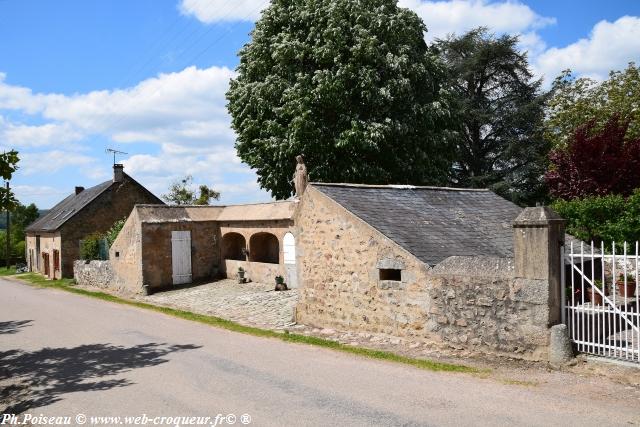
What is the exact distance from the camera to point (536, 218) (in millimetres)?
Result: 8648

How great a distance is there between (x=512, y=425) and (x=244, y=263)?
16304 millimetres

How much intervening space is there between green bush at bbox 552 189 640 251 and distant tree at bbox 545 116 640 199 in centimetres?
212

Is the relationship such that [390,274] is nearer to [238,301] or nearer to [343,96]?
[238,301]

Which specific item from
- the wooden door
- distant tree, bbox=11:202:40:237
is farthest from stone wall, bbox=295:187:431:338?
distant tree, bbox=11:202:40:237

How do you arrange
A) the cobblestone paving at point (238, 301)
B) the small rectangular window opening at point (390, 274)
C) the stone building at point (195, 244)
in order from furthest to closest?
1. the stone building at point (195, 244)
2. the cobblestone paving at point (238, 301)
3. the small rectangular window opening at point (390, 274)

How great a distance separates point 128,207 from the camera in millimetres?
34625

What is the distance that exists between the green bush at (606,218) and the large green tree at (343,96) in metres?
7.05

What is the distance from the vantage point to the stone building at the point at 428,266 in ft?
28.4

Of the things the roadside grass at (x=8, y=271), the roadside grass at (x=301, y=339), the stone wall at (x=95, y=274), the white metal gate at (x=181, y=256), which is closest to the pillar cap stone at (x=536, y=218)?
the roadside grass at (x=301, y=339)

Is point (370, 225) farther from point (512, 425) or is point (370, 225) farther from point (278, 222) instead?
point (278, 222)

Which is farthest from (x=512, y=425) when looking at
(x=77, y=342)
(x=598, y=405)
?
(x=77, y=342)

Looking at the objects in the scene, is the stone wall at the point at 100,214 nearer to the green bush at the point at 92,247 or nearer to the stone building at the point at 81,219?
the stone building at the point at 81,219

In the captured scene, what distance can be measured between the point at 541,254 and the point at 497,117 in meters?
23.1

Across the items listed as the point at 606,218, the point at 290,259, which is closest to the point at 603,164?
the point at 606,218
